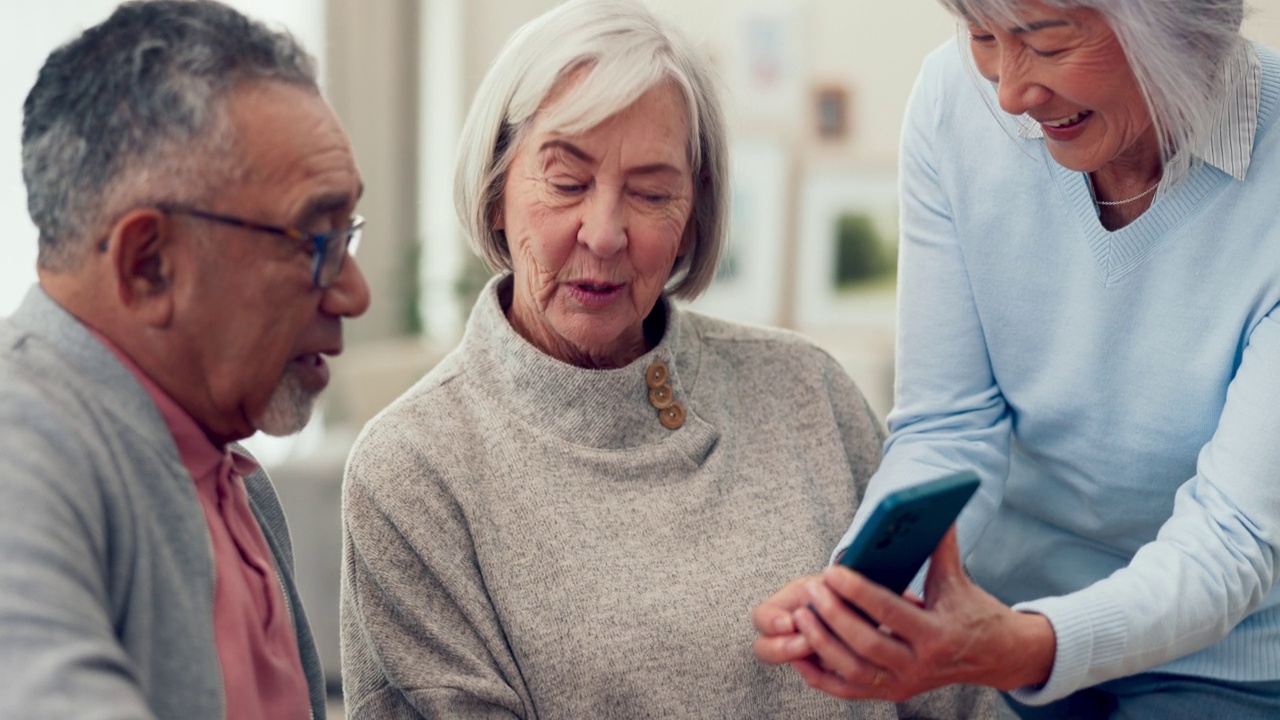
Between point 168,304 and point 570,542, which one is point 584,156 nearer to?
point 570,542

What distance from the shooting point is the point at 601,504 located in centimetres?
158

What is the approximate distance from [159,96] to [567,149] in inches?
22.2

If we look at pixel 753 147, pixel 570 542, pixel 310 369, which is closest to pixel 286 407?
pixel 310 369

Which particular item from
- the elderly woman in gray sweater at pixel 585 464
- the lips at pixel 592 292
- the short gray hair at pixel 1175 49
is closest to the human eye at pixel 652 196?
the elderly woman in gray sweater at pixel 585 464

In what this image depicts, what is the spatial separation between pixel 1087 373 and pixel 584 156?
2.09 feet

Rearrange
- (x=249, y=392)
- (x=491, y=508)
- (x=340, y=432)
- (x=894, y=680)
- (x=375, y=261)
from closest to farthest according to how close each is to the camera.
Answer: (x=249, y=392)
(x=894, y=680)
(x=491, y=508)
(x=340, y=432)
(x=375, y=261)

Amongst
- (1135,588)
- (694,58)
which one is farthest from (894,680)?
(694,58)

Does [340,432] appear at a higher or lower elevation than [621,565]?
lower

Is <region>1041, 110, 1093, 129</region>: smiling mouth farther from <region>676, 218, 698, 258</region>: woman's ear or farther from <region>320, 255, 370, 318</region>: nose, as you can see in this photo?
<region>320, 255, 370, 318</region>: nose

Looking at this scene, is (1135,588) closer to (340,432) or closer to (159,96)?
(159,96)

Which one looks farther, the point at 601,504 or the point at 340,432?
the point at 340,432

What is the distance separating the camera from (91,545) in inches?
39.1

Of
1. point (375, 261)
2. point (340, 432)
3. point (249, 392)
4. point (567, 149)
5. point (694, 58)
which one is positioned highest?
point (694, 58)

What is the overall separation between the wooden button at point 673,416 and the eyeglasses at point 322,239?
0.53m
